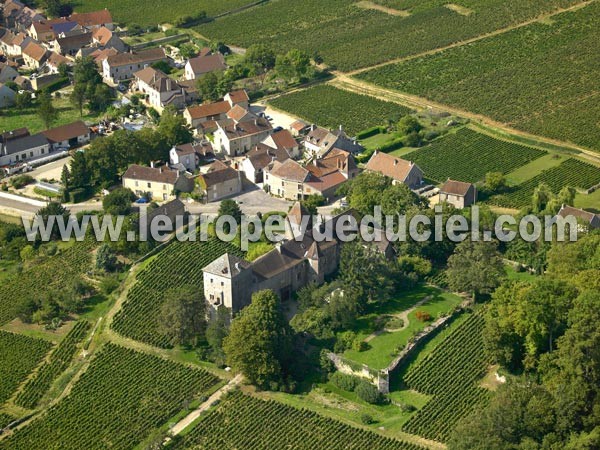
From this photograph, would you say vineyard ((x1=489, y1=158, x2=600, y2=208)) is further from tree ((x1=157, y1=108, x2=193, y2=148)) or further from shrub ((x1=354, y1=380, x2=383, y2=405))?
tree ((x1=157, y1=108, x2=193, y2=148))

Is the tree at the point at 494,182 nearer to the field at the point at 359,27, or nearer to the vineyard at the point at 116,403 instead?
the vineyard at the point at 116,403

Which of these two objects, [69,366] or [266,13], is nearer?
[69,366]

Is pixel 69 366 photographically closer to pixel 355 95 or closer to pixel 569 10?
pixel 355 95

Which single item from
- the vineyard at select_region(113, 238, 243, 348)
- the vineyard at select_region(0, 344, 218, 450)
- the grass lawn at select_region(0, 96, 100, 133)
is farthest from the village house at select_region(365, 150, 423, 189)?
the grass lawn at select_region(0, 96, 100, 133)

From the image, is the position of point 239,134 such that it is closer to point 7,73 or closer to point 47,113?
point 47,113

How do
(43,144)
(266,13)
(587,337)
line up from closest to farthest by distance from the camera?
1. (587,337)
2. (43,144)
3. (266,13)

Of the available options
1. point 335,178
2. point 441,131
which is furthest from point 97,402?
point 441,131

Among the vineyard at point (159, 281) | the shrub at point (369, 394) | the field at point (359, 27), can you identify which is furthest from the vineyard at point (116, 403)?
the field at point (359, 27)

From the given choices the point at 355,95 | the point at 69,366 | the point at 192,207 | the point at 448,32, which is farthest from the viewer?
the point at 448,32
